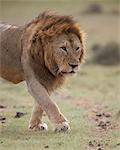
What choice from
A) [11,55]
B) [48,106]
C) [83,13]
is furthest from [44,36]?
[83,13]

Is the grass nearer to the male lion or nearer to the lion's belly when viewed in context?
the male lion

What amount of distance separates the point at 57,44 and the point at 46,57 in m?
0.22

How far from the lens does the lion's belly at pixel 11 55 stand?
8.74 meters

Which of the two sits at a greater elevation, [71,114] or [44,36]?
[44,36]

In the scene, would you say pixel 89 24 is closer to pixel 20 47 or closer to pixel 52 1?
pixel 52 1

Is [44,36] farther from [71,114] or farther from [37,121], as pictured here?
[71,114]

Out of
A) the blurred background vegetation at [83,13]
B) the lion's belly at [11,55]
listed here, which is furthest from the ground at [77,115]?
the blurred background vegetation at [83,13]

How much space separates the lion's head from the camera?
8.25 metres

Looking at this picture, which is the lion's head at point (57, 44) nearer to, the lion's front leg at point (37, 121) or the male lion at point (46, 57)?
the male lion at point (46, 57)

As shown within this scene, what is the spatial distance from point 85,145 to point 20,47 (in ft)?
6.39

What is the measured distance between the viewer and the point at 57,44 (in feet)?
27.5

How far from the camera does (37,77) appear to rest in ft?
27.8

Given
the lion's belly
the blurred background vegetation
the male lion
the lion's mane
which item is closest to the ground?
the male lion

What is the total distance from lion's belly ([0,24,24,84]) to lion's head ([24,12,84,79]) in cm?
34
